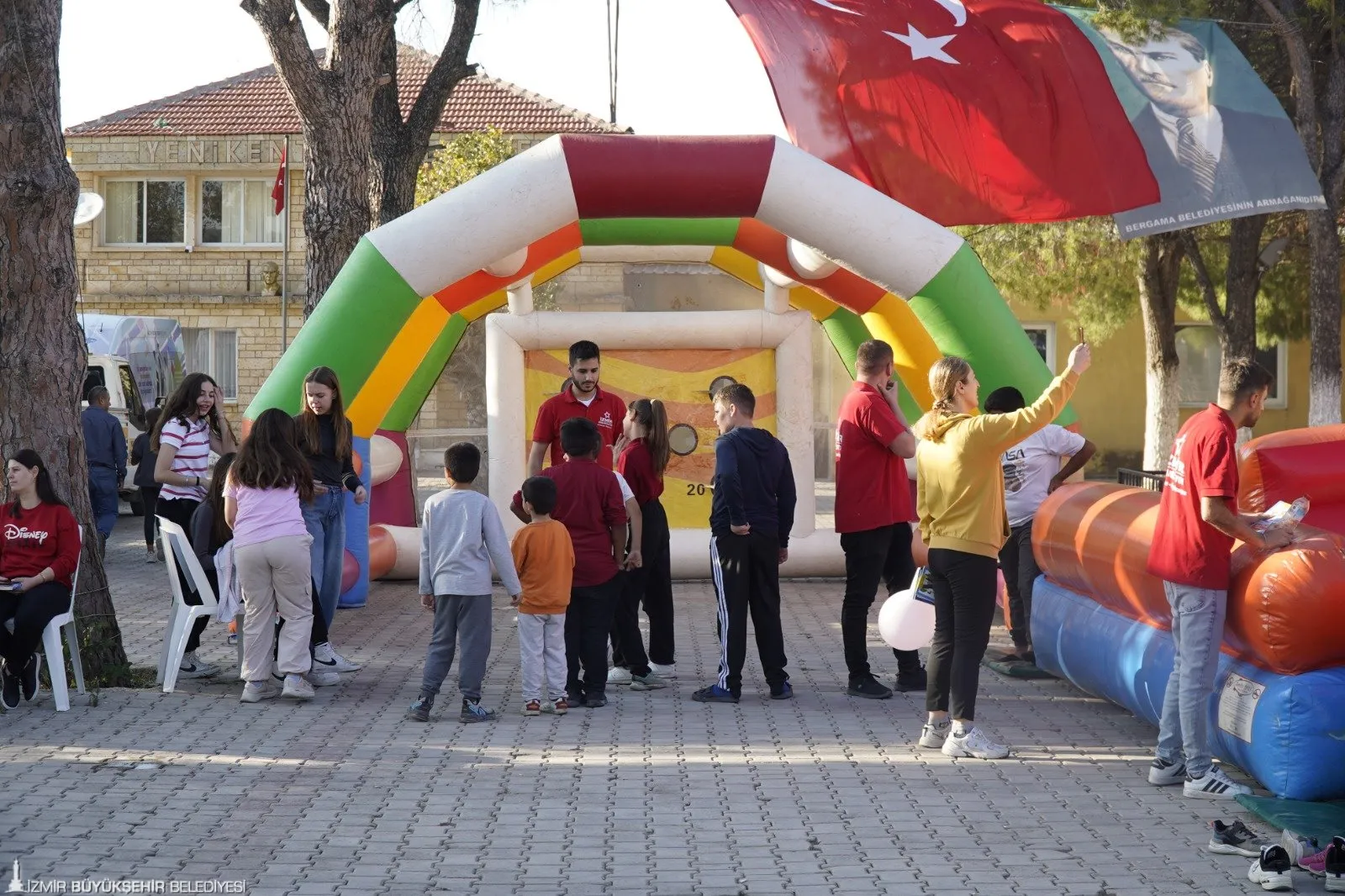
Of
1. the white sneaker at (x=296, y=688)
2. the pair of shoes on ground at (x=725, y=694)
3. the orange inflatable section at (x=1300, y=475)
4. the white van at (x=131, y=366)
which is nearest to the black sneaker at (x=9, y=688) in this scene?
the white sneaker at (x=296, y=688)

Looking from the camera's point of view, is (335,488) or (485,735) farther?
(335,488)

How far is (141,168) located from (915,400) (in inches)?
1062

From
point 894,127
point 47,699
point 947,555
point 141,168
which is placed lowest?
point 47,699

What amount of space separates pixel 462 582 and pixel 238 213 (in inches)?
1162

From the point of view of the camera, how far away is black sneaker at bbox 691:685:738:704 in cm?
827

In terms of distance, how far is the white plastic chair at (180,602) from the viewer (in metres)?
8.50

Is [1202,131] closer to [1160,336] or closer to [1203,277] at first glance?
[1203,277]

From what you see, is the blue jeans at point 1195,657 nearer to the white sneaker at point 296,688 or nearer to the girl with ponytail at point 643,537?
the girl with ponytail at point 643,537

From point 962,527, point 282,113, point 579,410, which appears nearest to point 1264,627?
point 962,527

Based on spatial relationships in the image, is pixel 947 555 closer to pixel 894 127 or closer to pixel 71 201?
pixel 71 201

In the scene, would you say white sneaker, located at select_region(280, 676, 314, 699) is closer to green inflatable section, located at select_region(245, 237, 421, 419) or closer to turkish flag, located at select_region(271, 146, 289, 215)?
green inflatable section, located at select_region(245, 237, 421, 419)

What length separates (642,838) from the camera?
566cm

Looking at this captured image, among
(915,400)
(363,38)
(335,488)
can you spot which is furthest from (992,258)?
(335,488)

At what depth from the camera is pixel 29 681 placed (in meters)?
8.18
